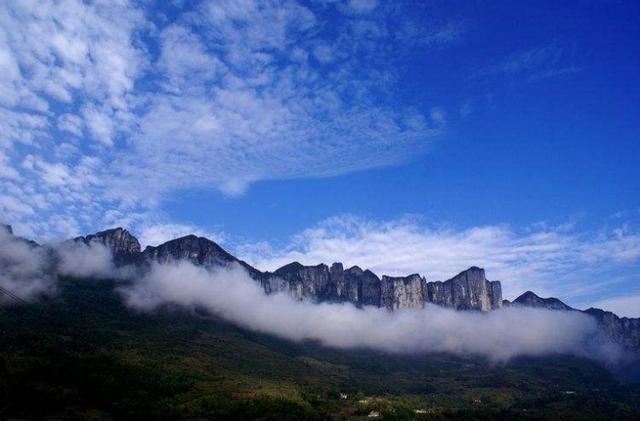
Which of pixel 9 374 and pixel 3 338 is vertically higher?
pixel 3 338

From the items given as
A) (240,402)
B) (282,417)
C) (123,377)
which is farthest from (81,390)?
(282,417)

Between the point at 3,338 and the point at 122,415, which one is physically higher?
the point at 3,338

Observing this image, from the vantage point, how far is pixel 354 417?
19662cm

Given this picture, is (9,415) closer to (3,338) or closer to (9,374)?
(9,374)

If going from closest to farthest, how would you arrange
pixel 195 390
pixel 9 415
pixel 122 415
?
1. pixel 9 415
2. pixel 122 415
3. pixel 195 390

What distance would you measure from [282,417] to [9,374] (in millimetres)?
90278

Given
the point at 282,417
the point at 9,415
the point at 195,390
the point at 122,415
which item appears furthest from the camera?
the point at 195,390

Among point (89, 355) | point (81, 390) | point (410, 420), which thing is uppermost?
point (89, 355)

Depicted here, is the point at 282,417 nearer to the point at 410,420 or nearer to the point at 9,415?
the point at 410,420

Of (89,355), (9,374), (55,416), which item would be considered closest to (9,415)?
(55,416)

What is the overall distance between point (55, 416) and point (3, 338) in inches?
2684

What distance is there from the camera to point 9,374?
16325 cm

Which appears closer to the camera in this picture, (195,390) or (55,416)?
(55,416)

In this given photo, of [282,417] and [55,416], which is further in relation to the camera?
[282,417]
